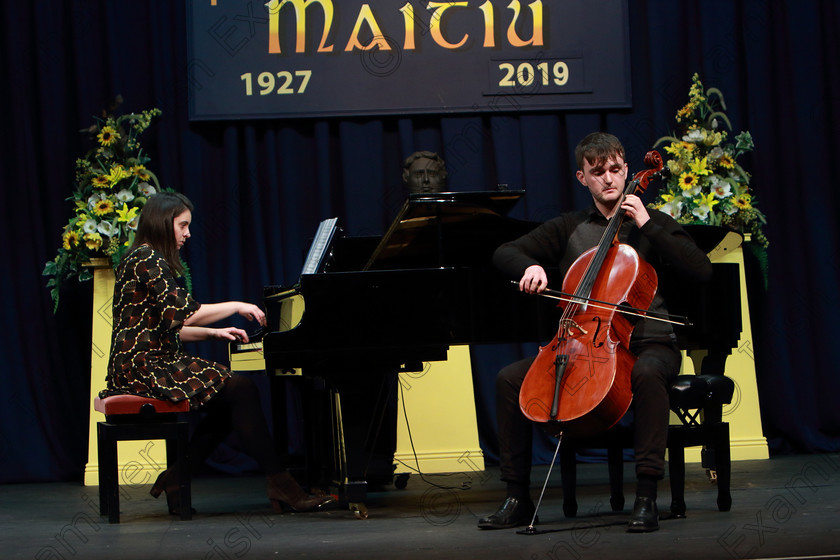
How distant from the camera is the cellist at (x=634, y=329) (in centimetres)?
288

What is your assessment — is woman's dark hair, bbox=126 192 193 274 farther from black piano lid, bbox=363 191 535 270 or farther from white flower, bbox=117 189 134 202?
white flower, bbox=117 189 134 202

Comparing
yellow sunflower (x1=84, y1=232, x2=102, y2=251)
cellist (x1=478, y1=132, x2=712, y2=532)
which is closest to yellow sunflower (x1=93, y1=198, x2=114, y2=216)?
yellow sunflower (x1=84, y1=232, x2=102, y2=251)

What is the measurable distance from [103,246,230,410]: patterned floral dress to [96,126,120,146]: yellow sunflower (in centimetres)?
144

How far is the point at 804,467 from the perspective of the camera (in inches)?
176

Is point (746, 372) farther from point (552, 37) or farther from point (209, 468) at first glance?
point (209, 468)

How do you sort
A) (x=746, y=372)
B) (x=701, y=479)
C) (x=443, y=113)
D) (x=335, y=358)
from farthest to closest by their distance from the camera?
(x=443, y=113) → (x=746, y=372) → (x=701, y=479) → (x=335, y=358)

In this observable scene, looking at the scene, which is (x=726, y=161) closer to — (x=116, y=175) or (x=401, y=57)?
(x=401, y=57)

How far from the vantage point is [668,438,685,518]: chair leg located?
123 inches

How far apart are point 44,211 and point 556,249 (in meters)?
2.97

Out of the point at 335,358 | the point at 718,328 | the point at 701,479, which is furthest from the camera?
the point at 701,479

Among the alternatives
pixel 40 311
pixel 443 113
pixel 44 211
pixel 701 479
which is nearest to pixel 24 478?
pixel 40 311

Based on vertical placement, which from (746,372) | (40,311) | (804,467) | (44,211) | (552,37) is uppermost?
(552,37)

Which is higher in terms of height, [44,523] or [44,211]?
[44,211]

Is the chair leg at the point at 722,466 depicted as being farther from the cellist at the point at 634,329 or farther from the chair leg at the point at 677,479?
the cellist at the point at 634,329
